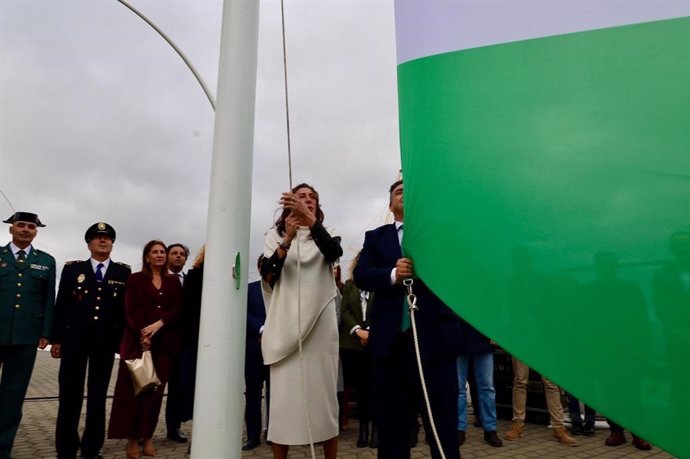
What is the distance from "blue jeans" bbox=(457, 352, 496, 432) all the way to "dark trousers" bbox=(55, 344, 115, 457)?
3.06 meters

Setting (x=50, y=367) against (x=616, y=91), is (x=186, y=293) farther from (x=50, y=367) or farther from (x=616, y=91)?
(x=50, y=367)

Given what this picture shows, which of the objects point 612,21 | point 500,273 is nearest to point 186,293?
point 500,273

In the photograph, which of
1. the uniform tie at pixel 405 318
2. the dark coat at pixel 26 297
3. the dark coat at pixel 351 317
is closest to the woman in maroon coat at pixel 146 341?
the dark coat at pixel 26 297

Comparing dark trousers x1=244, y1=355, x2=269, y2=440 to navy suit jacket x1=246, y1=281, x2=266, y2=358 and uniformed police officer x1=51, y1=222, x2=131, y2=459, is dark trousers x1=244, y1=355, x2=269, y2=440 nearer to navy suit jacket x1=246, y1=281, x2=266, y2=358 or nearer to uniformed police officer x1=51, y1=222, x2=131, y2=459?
navy suit jacket x1=246, y1=281, x2=266, y2=358

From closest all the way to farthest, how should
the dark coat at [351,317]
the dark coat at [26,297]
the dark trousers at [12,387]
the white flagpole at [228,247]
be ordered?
1. the white flagpole at [228,247]
2. the dark trousers at [12,387]
3. the dark coat at [26,297]
4. the dark coat at [351,317]

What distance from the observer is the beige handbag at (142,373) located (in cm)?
436

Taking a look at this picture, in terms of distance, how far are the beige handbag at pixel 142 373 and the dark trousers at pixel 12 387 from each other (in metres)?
0.73

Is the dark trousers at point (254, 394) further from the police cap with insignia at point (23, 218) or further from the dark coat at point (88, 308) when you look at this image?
the police cap with insignia at point (23, 218)

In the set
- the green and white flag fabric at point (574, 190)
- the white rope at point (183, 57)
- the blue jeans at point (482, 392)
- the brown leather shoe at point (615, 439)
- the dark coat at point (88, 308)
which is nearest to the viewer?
the green and white flag fabric at point (574, 190)

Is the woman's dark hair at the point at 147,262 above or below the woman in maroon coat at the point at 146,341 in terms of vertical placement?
above

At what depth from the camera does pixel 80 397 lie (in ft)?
13.8

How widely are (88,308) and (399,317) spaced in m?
3.09

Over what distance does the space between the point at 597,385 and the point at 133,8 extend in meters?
8.85

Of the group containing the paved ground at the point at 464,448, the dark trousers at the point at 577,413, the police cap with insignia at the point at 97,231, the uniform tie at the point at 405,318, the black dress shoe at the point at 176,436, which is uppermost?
the police cap with insignia at the point at 97,231
